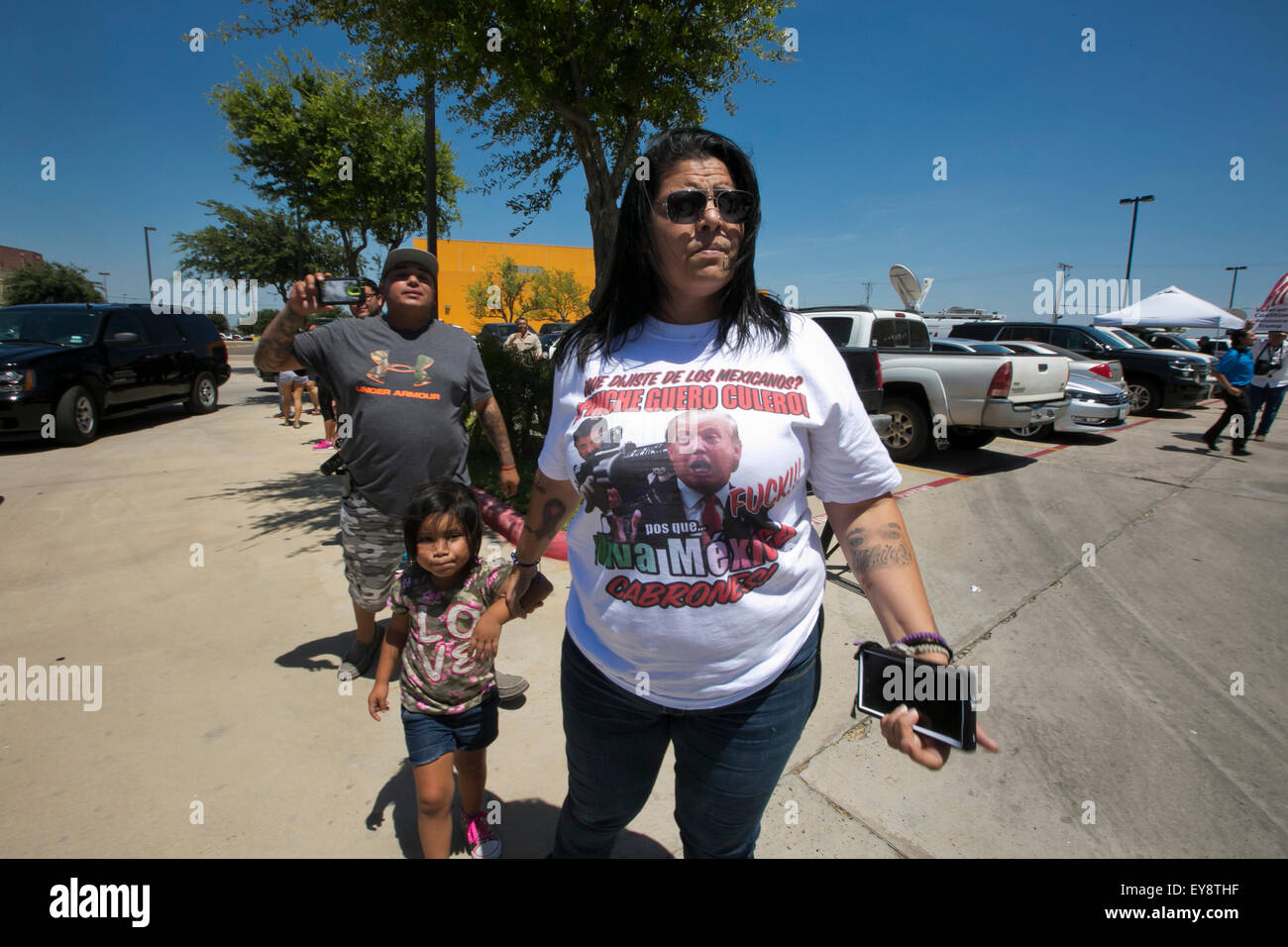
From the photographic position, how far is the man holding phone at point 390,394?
283 cm

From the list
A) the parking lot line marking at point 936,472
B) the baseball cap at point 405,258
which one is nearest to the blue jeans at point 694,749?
the baseball cap at point 405,258

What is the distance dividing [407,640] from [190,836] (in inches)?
42.8

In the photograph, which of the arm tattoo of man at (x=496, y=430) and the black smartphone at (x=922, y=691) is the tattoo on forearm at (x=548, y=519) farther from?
the arm tattoo of man at (x=496, y=430)

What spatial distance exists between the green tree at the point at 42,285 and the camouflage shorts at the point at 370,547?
43757 millimetres

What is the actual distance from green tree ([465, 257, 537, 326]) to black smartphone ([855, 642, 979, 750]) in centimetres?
3401

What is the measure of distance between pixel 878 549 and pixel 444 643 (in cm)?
141

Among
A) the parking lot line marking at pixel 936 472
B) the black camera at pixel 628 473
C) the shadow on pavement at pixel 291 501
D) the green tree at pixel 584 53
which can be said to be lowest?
the shadow on pavement at pixel 291 501

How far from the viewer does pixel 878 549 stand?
1411mm

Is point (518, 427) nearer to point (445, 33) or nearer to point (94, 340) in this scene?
point (445, 33)

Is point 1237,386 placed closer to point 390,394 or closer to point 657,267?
point 657,267

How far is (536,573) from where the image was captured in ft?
6.22

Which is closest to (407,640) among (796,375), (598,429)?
(598,429)

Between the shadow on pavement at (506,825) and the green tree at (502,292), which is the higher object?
the green tree at (502,292)
